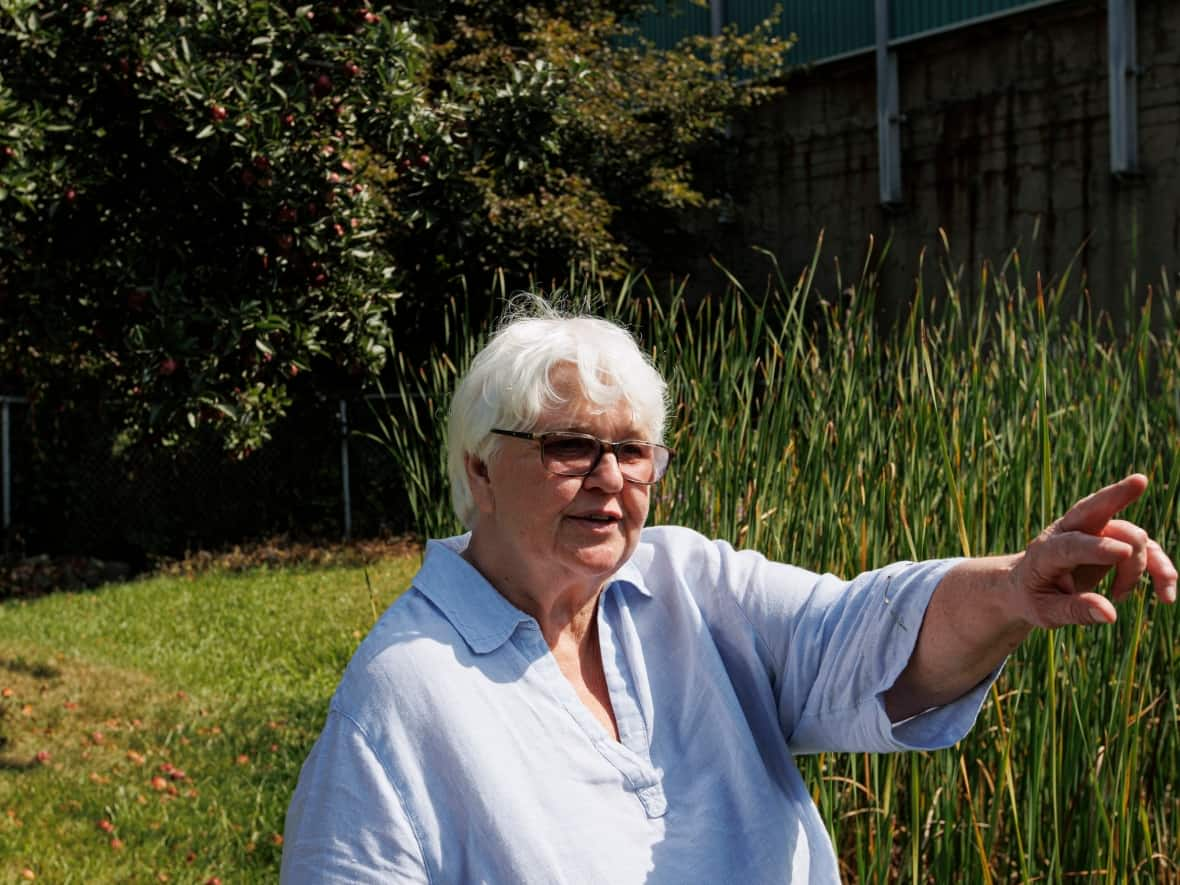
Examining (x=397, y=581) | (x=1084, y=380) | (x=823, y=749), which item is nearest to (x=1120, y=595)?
(x=823, y=749)

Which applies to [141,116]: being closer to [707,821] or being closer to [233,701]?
[233,701]

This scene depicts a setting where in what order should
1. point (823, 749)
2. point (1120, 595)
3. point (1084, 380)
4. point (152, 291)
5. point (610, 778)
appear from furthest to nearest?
point (152, 291), point (1084, 380), point (823, 749), point (610, 778), point (1120, 595)

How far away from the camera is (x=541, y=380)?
1.90 m

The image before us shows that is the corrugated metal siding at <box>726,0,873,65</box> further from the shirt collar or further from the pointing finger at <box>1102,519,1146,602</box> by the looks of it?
the pointing finger at <box>1102,519,1146,602</box>

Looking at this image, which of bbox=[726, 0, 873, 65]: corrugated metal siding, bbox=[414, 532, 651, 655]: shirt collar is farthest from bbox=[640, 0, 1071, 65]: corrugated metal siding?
bbox=[414, 532, 651, 655]: shirt collar

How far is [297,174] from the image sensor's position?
187 inches

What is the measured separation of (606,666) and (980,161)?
11.1 meters

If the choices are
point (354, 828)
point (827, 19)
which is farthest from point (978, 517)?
point (827, 19)

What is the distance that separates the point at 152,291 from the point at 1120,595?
3.81 m

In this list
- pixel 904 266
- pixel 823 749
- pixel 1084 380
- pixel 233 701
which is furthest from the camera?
pixel 904 266

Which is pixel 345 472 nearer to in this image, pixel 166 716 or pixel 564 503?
pixel 166 716

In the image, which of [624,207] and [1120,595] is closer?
[1120,595]

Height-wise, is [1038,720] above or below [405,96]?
below

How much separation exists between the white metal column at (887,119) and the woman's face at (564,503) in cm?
1125
